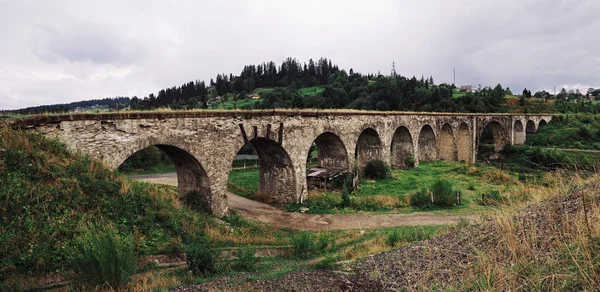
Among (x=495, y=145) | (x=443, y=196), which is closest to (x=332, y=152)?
(x=443, y=196)

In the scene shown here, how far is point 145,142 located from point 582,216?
1159cm

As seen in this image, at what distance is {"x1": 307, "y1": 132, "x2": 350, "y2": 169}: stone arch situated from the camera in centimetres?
2116

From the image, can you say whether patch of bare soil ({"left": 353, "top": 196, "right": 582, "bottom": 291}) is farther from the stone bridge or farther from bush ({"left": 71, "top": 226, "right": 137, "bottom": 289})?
the stone bridge

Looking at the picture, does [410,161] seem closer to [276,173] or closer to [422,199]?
[422,199]

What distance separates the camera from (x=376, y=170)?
2364 cm

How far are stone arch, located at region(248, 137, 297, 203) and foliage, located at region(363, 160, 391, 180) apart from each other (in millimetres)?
8213

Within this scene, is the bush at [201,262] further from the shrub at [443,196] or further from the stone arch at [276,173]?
the shrub at [443,196]

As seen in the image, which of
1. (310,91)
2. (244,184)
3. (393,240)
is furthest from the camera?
(310,91)

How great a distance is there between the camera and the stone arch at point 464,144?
36.2m

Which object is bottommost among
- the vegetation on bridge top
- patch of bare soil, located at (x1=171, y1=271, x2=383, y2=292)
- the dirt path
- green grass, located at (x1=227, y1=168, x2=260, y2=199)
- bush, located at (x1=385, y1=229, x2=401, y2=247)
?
the dirt path

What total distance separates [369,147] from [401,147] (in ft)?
18.1

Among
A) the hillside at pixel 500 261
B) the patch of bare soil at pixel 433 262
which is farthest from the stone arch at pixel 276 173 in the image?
the patch of bare soil at pixel 433 262

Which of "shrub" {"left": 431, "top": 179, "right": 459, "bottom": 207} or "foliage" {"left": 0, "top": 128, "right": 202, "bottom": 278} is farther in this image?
"shrub" {"left": 431, "top": 179, "right": 459, "bottom": 207}

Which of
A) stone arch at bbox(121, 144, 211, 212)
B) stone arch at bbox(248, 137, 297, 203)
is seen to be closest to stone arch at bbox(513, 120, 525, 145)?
stone arch at bbox(248, 137, 297, 203)
